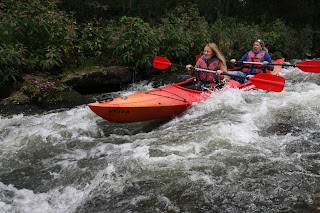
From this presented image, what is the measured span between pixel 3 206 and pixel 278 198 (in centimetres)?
241

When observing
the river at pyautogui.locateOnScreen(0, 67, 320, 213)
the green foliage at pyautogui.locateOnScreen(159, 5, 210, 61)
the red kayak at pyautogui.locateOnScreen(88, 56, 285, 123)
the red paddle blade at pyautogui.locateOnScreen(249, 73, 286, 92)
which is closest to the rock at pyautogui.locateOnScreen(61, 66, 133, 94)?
the river at pyautogui.locateOnScreen(0, 67, 320, 213)

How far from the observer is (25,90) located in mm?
5879

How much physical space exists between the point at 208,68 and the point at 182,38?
9.22ft

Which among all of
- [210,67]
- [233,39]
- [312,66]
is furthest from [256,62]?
[233,39]

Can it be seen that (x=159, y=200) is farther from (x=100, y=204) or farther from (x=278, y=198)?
(x=278, y=198)

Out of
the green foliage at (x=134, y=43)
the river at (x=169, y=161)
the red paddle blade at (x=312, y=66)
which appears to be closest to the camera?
the river at (x=169, y=161)

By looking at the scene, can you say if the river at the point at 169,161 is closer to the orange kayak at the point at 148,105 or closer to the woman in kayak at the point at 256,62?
the orange kayak at the point at 148,105

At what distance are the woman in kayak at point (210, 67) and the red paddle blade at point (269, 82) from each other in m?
0.58

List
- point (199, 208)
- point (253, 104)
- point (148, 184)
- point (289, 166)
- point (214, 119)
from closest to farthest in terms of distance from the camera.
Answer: point (199, 208) → point (148, 184) → point (289, 166) → point (214, 119) → point (253, 104)

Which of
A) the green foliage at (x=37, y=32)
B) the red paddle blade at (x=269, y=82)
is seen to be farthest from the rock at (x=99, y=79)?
the red paddle blade at (x=269, y=82)

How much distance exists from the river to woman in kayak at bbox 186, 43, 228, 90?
1.07 ft

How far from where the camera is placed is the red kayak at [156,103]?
453 cm

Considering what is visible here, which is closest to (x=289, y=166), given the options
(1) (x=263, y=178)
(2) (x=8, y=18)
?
(1) (x=263, y=178)

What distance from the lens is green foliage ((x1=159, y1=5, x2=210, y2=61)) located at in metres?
8.07
